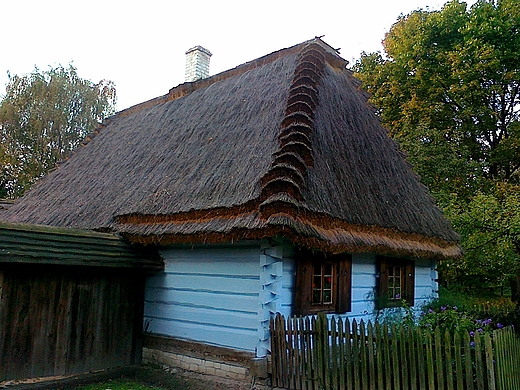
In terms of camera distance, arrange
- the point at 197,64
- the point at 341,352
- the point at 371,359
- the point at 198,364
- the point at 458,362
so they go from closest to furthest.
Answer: the point at 458,362 < the point at 371,359 < the point at 341,352 < the point at 198,364 < the point at 197,64

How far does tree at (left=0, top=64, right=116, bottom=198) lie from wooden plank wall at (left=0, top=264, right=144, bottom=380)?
20254mm

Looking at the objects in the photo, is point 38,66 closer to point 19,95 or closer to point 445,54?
point 19,95

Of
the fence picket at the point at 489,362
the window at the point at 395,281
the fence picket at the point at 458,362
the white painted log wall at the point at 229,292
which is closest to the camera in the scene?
the fence picket at the point at 489,362

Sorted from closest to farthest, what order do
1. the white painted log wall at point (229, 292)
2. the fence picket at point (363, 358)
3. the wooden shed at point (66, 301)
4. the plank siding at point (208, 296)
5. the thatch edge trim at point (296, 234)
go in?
the fence picket at point (363, 358)
the thatch edge trim at point (296, 234)
the wooden shed at point (66, 301)
the white painted log wall at point (229, 292)
the plank siding at point (208, 296)

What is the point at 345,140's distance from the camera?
928cm

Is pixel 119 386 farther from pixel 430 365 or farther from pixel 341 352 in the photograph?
pixel 430 365

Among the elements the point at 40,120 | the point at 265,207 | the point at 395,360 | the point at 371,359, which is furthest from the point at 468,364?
the point at 40,120

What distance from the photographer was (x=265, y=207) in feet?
21.8

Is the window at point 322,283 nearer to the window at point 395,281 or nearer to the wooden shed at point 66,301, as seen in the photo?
the window at point 395,281

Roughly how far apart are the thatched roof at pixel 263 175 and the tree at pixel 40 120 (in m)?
14.0

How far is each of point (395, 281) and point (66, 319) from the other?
21.5ft

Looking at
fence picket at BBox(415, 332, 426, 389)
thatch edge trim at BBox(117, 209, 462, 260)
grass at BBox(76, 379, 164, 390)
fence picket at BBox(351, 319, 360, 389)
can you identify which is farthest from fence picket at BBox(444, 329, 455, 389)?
grass at BBox(76, 379, 164, 390)

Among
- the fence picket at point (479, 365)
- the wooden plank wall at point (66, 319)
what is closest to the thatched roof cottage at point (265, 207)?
the wooden plank wall at point (66, 319)

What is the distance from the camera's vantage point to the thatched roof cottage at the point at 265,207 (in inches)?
278
